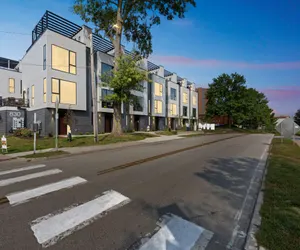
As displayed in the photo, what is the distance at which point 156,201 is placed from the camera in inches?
166

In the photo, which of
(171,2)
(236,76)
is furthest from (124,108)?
(236,76)

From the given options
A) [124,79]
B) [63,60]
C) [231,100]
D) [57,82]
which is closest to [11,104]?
[57,82]

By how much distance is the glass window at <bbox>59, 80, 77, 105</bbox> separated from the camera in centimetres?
2097

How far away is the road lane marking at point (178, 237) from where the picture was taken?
8.76 feet

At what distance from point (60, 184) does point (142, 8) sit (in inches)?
793

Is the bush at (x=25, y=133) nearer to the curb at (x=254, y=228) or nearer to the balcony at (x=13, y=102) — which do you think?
the balcony at (x=13, y=102)

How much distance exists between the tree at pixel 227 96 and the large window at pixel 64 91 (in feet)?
119

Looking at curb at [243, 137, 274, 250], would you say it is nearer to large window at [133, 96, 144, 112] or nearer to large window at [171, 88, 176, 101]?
large window at [133, 96, 144, 112]

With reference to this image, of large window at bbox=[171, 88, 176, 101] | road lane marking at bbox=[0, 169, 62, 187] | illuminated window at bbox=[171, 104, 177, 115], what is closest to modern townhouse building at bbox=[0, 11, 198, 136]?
road lane marking at bbox=[0, 169, 62, 187]

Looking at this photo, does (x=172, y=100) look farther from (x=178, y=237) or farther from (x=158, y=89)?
(x=178, y=237)

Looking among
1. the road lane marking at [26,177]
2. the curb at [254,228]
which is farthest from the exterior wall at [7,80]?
the curb at [254,228]

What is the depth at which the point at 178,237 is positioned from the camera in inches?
114

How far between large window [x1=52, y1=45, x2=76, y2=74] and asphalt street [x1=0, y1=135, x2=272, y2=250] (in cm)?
1739

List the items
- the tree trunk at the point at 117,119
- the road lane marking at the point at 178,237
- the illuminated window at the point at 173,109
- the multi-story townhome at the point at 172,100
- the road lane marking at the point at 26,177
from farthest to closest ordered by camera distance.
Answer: the illuminated window at the point at 173,109 < the multi-story townhome at the point at 172,100 < the tree trunk at the point at 117,119 < the road lane marking at the point at 26,177 < the road lane marking at the point at 178,237
